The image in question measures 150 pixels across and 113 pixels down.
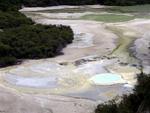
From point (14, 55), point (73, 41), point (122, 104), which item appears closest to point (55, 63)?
point (14, 55)

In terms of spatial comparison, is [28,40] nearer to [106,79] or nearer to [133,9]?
[106,79]

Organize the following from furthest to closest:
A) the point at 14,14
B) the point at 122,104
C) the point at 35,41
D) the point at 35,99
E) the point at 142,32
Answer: the point at 14,14
the point at 142,32
the point at 35,41
the point at 35,99
the point at 122,104

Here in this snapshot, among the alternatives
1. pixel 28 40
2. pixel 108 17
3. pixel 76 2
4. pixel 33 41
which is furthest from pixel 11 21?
pixel 76 2

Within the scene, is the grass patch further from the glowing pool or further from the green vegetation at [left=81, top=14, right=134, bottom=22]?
the glowing pool

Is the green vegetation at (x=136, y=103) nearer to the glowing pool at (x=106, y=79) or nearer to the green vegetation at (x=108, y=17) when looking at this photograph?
the glowing pool at (x=106, y=79)

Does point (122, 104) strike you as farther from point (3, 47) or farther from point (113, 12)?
point (113, 12)

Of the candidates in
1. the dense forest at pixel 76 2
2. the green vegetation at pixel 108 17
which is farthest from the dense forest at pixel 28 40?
the dense forest at pixel 76 2
